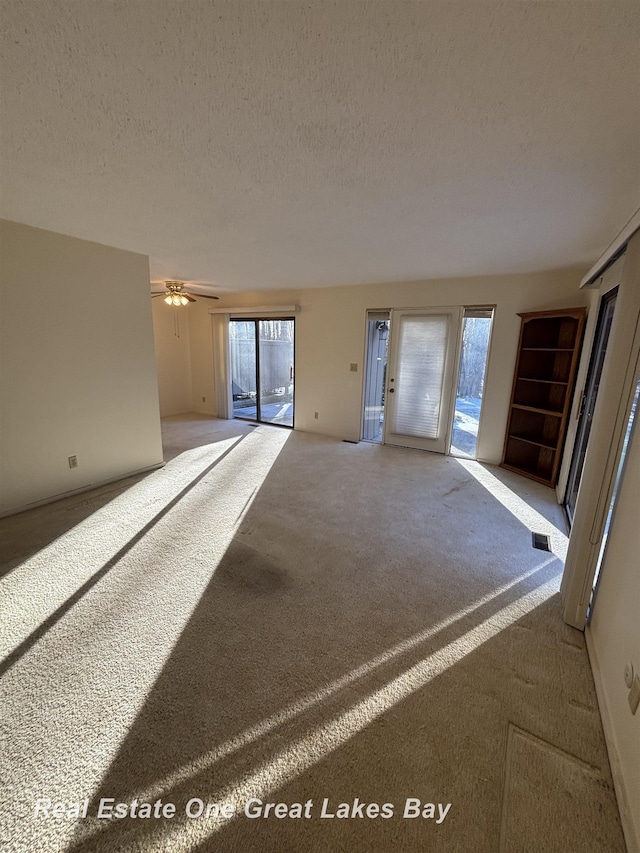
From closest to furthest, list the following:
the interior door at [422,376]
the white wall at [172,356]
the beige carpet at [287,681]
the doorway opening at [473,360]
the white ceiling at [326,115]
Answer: the white ceiling at [326,115], the beige carpet at [287,681], the doorway opening at [473,360], the interior door at [422,376], the white wall at [172,356]

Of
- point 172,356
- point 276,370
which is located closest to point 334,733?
point 276,370

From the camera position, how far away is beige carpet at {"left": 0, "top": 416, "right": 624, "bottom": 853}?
3.42ft

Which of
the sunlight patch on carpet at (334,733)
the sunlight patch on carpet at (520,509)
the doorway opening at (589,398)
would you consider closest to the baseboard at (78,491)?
the sunlight patch on carpet at (334,733)

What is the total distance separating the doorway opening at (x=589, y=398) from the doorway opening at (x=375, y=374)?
2336mm

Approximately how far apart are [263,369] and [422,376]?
2875mm

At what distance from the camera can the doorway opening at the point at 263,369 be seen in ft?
18.8

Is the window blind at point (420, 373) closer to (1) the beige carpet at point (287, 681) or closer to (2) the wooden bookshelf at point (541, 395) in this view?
(2) the wooden bookshelf at point (541, 395)

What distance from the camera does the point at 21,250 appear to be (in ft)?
8.29

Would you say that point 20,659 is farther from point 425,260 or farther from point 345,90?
point 425,260

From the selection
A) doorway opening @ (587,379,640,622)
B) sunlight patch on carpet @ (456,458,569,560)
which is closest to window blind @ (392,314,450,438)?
sunlight patch on carpet @ (456,458,569,560)

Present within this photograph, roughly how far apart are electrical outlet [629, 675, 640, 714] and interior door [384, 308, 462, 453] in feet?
11.3

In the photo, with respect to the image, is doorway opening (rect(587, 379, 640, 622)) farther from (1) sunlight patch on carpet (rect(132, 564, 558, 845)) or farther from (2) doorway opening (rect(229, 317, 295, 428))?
(2) doorway opening (rect(229, 317, 295, 428))

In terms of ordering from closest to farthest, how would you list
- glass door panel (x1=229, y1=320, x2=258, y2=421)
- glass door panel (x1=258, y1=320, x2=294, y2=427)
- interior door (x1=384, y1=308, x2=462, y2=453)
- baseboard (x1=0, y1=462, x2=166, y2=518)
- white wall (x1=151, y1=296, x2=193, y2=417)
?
baseboard (x1=0, y1=462, x2=166, y2=518)
interior door (x1=384, y1=308, x2=462, y2=453)
glass door panel (x1=258, y1=320, x2=294, y2=427)
glass door panel (x1=229, y1=320, x2=258, y2=421)
white wall (x1=151, y1=296, x2=193, y2=417)

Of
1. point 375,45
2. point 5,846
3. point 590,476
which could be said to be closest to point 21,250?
point 375,45
